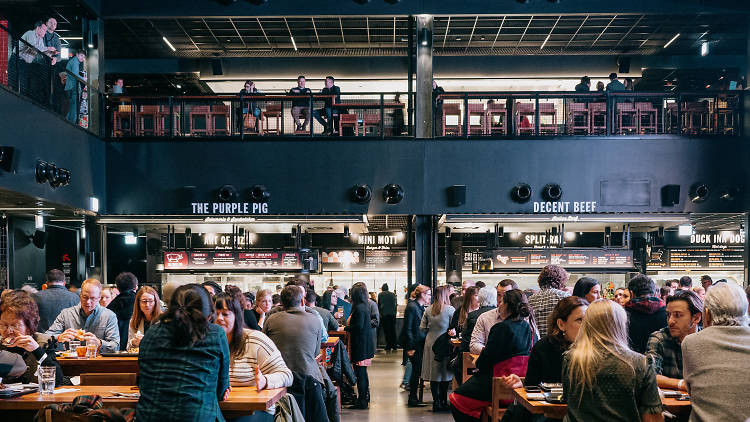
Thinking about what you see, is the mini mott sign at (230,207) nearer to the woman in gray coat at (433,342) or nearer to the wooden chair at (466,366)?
the woman in gray coat at (433,342)

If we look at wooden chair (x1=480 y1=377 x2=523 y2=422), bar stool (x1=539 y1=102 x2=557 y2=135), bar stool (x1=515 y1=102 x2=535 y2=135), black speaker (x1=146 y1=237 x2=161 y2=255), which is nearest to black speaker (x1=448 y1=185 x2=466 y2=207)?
bar stool (x1=515 y1=102 x2=535 y2=135)

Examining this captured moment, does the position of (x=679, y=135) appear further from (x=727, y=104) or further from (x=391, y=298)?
(x=391, y=298)

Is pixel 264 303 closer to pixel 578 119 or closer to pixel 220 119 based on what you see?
pixel 220 119

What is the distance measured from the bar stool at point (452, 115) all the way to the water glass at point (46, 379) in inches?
389

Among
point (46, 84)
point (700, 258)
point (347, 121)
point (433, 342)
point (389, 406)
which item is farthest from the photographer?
point (700, 258)

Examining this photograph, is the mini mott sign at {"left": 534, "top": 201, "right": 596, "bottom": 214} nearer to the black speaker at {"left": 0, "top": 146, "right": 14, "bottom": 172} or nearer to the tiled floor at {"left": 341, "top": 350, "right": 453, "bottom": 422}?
the tiled floor at {"left": 341, "top": 350, "right": 453, "bottom": 422}

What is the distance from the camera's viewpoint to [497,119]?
13844 mm

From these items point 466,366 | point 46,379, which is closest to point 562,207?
point 466,366

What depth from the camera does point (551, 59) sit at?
56.1 ft

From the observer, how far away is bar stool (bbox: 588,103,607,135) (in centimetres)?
1370

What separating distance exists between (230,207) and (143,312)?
271 inches

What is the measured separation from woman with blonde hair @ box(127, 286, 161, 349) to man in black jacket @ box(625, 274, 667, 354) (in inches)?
176

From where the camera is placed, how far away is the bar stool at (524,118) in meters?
13.7

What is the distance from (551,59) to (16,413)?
14.4 meters
